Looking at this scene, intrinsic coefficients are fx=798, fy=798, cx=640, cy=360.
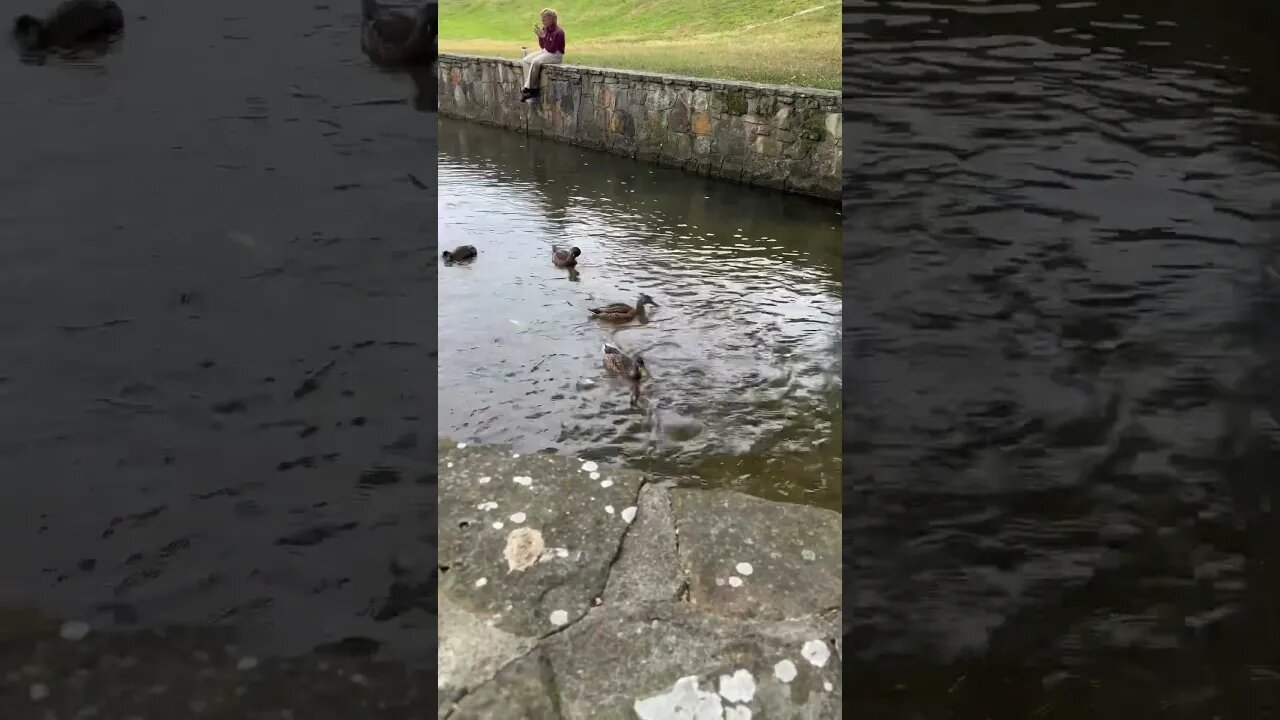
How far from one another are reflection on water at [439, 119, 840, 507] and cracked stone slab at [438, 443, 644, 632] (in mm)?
676

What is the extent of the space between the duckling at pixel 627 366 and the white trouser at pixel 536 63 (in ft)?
24.8

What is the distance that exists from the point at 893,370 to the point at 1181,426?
1.27 feet

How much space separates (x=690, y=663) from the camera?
1.72 m

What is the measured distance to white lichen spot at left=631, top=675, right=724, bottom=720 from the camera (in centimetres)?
160

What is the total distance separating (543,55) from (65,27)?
24.5ft

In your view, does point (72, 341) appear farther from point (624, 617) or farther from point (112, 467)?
point (624, 617)

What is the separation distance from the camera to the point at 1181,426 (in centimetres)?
110

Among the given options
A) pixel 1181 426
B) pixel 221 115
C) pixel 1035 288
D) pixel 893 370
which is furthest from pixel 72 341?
pixel 1181 426

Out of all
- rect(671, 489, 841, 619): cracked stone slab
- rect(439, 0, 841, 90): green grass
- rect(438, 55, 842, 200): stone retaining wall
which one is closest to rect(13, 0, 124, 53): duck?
rect(671, 489, 841, 619): cracked stone slab

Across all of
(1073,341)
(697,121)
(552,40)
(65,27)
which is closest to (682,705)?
(1073,341)

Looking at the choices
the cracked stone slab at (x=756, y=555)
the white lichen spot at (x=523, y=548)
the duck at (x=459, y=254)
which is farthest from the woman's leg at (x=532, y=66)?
the white lichen spot at (x=523, y=548)

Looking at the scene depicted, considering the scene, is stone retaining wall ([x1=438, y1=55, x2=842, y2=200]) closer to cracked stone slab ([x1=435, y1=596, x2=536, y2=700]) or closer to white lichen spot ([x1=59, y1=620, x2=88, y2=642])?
cracked stone slab ([x1=435, y1=596, x2=536, y2=700])

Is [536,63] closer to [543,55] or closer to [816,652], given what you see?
[543,55]

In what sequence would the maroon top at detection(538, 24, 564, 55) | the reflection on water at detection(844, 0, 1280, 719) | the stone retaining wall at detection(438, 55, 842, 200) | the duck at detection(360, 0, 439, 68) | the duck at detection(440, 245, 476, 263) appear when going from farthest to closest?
the maroon top at detection(538, 24, 564, 55), the stone retaining wall at detection(438, 55, 842, 200), the duck at detection(440, 245, 476, 263), the duck at detection(360, 0, 439, 68), the reflection on water at detection(844, 0, 1280, 719)
